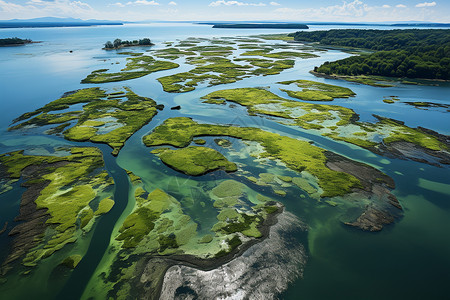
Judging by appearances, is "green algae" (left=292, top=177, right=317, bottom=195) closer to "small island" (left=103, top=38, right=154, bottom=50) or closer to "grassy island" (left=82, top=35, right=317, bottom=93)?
"grassy island" (left=82, top=35, right=317, bottom=93)

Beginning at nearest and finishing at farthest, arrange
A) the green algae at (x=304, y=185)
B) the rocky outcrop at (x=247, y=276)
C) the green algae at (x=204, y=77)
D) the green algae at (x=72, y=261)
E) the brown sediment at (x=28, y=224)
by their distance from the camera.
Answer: the rocky outcrop at (x=247, y=276) < the green algae at (x=72, y=261) < the brown sediment at (x=28, y=224) < the green algae at (x=304, y=185) < the green algae at (x=204, y=77)

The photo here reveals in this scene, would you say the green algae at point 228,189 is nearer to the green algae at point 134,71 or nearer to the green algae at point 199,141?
the green algae at point 199,141

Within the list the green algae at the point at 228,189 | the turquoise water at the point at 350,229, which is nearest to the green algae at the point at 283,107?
the turquoise water at the point at 350,229

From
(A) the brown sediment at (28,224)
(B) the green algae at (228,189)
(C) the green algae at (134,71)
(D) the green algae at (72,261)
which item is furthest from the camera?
(C) the green algae at (134,71)

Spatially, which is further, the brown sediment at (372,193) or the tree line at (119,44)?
the tree line at (119,44)

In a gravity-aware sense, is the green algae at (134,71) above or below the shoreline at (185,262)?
above

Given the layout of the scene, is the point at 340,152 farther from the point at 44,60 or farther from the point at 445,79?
the point at 44,60

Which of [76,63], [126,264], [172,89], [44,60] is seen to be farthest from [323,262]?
[44,60]
